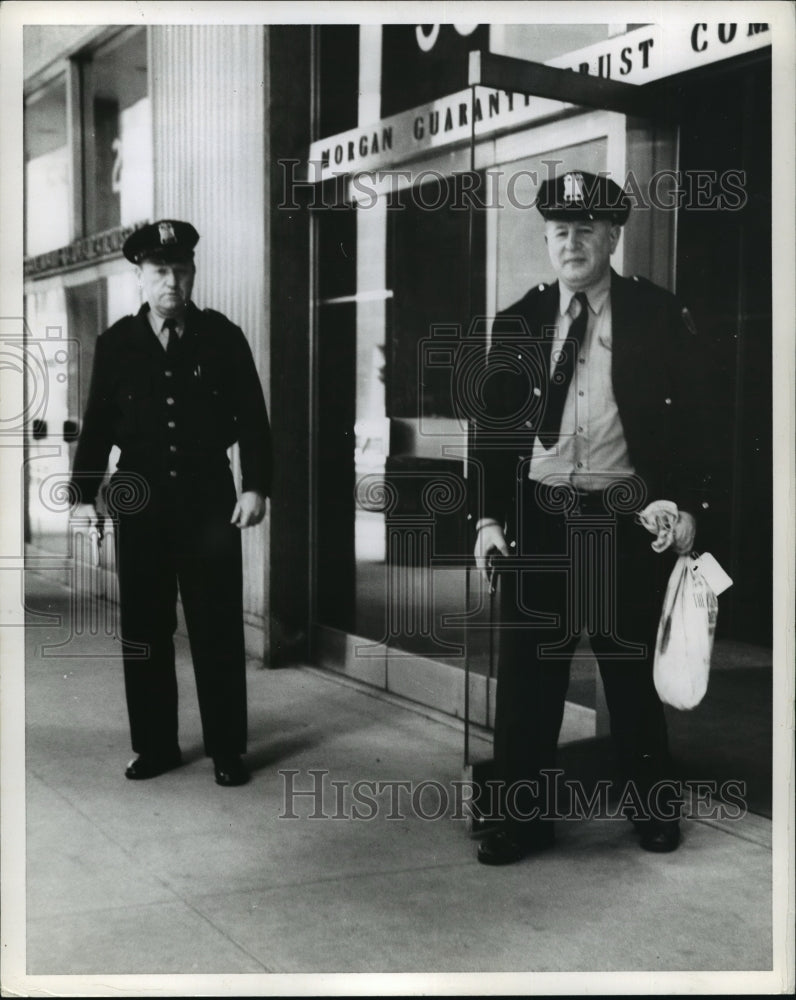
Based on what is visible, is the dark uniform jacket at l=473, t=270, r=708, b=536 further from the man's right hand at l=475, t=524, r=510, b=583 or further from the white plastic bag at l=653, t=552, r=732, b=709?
the white plastic bag at l=653, t=552, r=732, b=709

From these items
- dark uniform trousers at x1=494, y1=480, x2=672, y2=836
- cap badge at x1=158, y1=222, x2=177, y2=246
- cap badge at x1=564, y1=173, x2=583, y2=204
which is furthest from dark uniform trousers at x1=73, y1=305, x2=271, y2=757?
cap badge at x1=564, y1=173, x2=583, y2=204

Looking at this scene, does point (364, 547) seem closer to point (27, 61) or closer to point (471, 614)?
point (471, 614)

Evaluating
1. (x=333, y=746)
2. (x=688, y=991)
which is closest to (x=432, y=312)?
(x=333, y=746)

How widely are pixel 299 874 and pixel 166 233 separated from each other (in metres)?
2.21

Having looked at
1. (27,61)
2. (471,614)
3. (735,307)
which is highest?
(27,61)

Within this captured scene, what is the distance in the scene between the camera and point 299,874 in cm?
387

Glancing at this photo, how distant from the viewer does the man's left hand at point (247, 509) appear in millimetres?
4352

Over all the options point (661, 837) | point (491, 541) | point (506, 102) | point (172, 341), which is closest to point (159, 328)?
point (172, 341)

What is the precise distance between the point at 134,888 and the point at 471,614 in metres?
1.63

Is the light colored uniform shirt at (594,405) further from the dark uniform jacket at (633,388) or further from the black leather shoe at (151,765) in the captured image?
the black leather shoe at (151,765)

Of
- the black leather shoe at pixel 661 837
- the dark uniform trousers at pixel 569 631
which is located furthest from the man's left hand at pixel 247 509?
the black leather shoe at pixel 661 837

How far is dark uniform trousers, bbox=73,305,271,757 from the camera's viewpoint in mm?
4195

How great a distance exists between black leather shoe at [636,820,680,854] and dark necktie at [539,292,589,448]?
137 centimetres

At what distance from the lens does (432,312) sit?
16.8 feet
